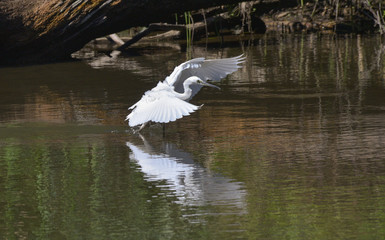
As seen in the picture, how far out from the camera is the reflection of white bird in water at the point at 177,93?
7077 millimetres

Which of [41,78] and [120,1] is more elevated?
[120,1]

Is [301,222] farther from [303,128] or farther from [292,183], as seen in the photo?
[303,128]

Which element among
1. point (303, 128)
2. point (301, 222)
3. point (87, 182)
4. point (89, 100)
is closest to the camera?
point (301, 222)

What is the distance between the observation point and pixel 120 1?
1264cm

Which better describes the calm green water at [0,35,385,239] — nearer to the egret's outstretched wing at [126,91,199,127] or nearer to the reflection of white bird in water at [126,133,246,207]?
the reflection of white bird in water at [126,133,246,207]

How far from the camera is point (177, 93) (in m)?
7.90

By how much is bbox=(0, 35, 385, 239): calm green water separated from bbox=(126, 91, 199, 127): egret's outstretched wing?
0.23m

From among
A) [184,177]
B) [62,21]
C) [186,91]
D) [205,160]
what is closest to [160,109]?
[186,91]

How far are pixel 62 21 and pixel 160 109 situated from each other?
6019mm

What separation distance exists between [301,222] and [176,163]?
1948 mm

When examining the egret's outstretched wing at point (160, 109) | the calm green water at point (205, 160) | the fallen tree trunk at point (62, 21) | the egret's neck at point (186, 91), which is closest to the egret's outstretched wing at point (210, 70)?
the calm green water at point (205, 160)

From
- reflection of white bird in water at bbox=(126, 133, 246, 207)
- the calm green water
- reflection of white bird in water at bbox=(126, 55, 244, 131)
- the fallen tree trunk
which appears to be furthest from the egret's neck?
the fallen tree trunk

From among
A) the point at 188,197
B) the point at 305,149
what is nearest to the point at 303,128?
the point at 305,149

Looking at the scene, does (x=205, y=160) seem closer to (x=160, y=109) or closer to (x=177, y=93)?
(x=160, y=109)
